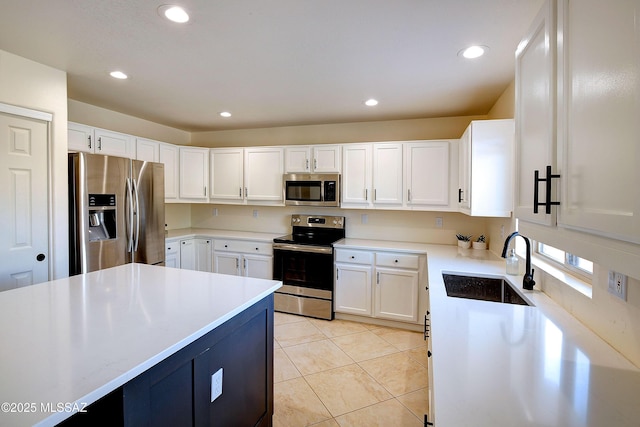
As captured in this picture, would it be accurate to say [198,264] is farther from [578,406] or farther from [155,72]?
[578,406]

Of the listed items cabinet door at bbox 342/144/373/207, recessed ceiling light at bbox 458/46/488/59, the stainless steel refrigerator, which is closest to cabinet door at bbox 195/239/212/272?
the stainless steel refrigerator

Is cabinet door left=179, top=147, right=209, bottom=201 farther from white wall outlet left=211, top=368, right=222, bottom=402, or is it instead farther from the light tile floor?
white wall outlet left=211, top=368, right=222, bottom=402

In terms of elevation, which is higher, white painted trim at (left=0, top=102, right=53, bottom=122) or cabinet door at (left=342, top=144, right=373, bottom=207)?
white painted trim at (left=0, top=102, right=53, bottom=122)

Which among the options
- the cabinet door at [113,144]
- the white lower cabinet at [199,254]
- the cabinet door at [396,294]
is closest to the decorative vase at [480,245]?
the cabinet door at [396,294]

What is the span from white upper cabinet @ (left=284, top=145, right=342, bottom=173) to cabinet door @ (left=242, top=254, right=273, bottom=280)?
118 cm

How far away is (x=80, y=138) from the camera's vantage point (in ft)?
9.57

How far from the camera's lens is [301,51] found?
2.06 m

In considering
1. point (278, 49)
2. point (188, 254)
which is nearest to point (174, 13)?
point (278, 49)

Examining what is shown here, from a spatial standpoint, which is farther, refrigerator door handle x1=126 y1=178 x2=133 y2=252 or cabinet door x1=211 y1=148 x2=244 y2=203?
cabinet door x1=211 y1=148 x2=244 y2=203

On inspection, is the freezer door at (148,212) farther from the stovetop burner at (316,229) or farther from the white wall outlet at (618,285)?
the white wall outlet at (618,285)

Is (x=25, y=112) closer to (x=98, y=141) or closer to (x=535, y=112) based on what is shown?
(x=98, y=141)

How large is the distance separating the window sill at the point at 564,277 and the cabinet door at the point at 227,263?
3.20 metres

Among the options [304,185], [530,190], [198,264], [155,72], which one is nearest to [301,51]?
[155,72]

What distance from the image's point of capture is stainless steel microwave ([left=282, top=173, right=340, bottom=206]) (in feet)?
12.2
